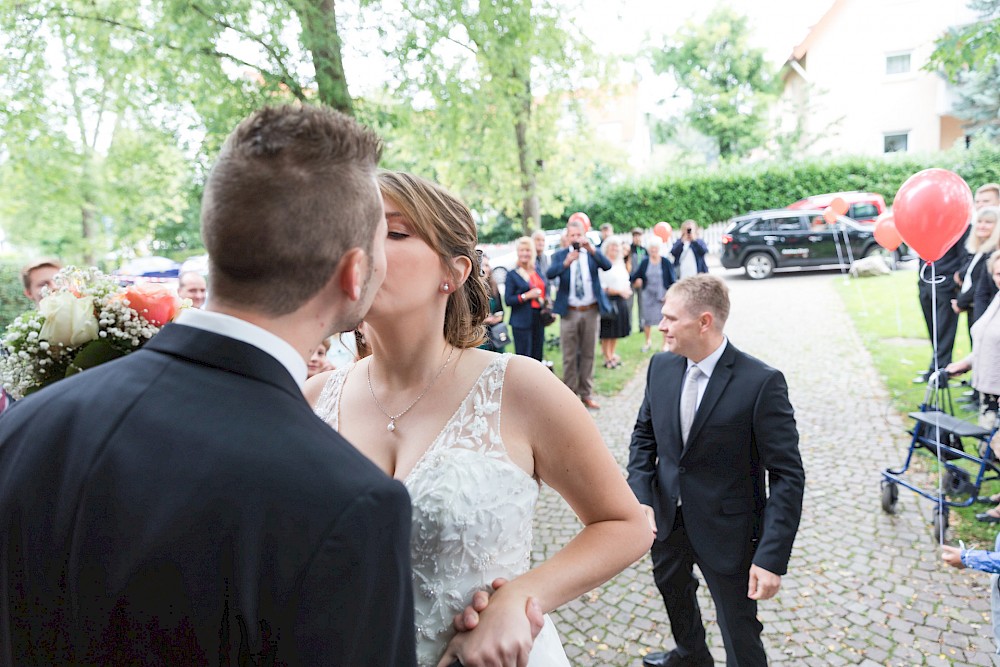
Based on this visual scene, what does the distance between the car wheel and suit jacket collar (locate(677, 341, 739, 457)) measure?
17.9 metres

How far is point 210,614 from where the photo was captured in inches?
35.1

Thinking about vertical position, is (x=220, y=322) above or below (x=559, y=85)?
below

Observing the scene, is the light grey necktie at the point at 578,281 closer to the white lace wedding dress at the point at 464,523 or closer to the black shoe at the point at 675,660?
the black shoe at the point at 675,660

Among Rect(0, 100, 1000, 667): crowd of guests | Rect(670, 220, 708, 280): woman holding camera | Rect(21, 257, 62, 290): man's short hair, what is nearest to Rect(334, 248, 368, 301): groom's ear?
Rect(0, 100, 1000, 667): crowd of guests

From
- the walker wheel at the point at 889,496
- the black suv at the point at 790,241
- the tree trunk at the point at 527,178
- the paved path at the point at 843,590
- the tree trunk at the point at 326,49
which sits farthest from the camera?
the black suv at the point at 790,241

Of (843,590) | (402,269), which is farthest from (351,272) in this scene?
(843,590)

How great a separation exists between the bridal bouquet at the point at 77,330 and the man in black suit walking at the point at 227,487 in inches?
43.7

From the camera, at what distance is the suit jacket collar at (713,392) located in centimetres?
289

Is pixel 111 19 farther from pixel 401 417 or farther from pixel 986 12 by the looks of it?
pixel 986 12

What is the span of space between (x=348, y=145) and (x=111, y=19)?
9176 millimetres

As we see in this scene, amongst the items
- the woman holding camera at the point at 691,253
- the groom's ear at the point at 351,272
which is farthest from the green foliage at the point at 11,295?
the groom's ear at the point at 351,272

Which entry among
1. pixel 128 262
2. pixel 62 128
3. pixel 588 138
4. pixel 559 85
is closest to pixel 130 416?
pixel 62 128

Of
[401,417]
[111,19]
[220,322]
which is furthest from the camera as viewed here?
[111,19]

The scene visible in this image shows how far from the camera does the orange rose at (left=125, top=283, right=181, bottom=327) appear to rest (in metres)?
2.11
